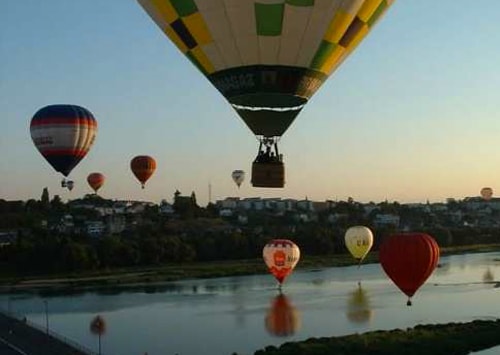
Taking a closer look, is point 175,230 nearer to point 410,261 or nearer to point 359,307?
point 359,307

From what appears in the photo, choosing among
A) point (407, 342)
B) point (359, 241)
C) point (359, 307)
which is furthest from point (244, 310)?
point (359, 241)

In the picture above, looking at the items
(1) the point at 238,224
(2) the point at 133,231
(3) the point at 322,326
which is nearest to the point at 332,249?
(2) the point at 133,231

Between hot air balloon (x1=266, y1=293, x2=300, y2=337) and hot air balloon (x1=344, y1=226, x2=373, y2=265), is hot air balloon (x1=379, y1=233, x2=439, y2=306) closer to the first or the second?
hot air balloon (x1=266, y1=293, x2=300, y2=337)

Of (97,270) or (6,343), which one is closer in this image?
(6,343)

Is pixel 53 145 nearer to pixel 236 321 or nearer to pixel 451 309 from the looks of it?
pixel 236 321

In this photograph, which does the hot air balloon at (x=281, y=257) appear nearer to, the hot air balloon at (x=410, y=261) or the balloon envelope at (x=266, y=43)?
the hot air balloon at (x=410, y=261)
